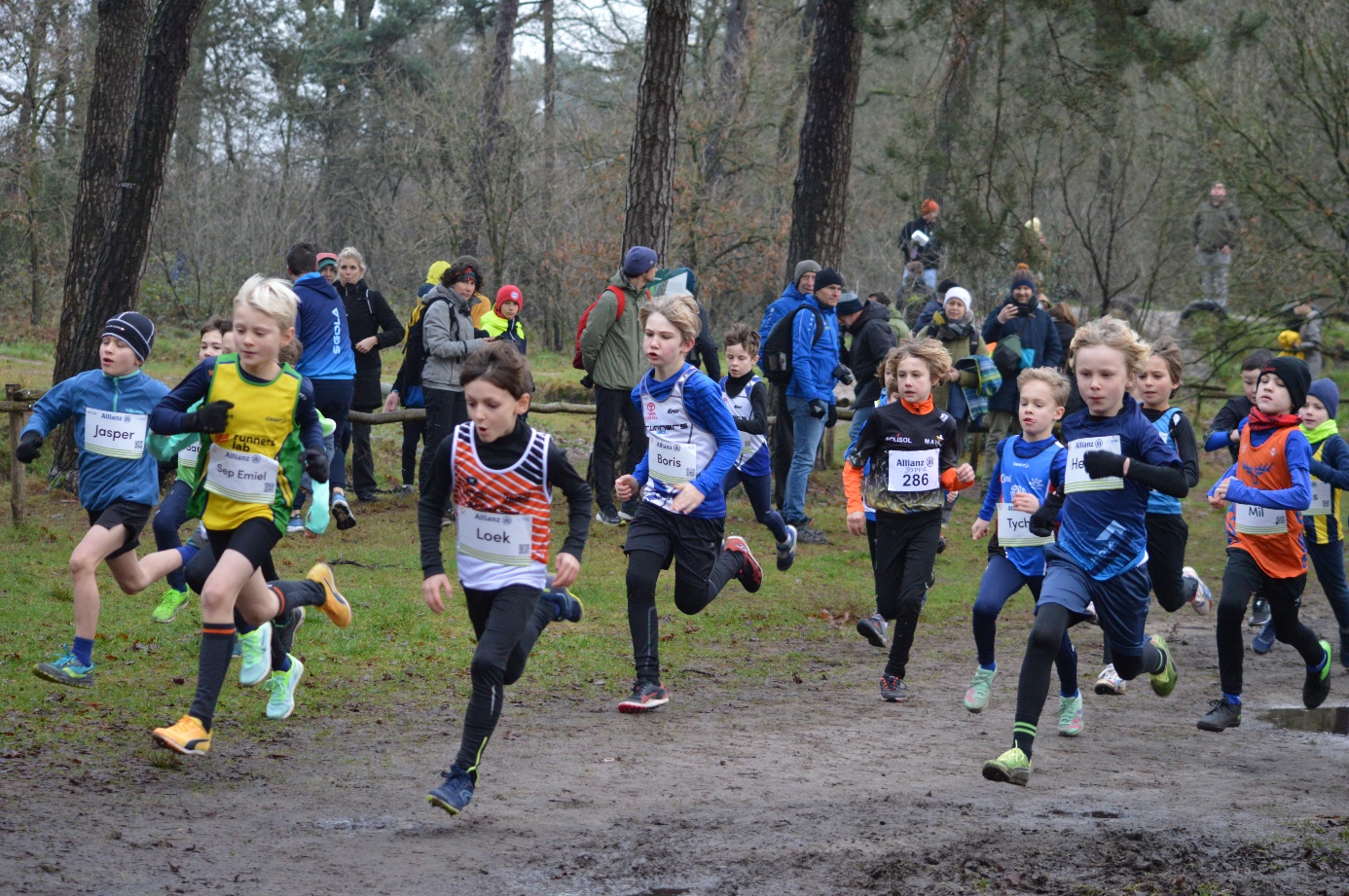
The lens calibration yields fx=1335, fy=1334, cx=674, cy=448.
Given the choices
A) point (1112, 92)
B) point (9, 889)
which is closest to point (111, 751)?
point (9, 889)

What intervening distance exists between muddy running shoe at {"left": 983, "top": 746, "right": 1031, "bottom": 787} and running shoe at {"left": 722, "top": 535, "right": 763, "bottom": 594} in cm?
252

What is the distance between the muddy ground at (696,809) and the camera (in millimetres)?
4672

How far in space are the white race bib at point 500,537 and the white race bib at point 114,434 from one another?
2478 mm

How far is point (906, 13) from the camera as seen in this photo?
1666 cm

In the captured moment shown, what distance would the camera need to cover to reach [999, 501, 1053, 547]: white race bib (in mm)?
7109

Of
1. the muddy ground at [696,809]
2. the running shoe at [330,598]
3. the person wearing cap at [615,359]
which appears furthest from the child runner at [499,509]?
the person wearing cap at [615,359]

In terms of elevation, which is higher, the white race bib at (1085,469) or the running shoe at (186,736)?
the white race bib at (1085,469)

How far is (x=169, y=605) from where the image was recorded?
8250 mm

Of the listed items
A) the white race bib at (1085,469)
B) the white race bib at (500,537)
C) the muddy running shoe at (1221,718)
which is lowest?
the muddy running shoe at (1221,718)

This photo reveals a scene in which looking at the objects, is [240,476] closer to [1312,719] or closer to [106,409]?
[106,409]

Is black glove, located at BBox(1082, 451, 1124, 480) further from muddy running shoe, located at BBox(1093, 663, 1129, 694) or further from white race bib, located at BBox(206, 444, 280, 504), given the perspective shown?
white race bib, located at BBox(206, 444, 280, 504)

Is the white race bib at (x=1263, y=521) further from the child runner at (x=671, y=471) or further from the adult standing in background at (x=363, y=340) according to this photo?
the adult standing in background at (x=363, y=340)

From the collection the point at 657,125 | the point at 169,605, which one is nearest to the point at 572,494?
the point at 169,605

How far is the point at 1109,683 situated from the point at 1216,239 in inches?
529
